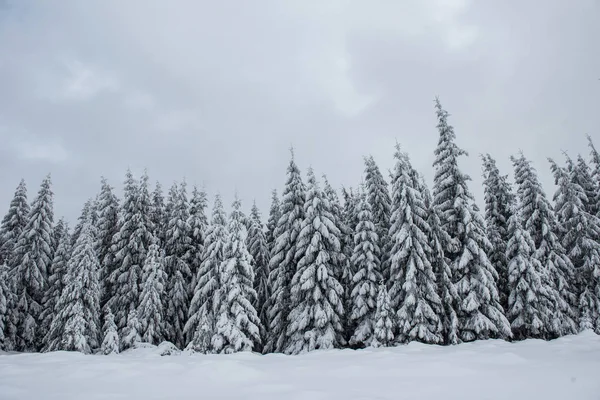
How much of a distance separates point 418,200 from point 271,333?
14.4 metres

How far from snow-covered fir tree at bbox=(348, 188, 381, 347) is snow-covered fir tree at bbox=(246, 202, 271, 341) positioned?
8647 mm

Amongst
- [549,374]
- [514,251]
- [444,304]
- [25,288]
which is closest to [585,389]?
[549,374]

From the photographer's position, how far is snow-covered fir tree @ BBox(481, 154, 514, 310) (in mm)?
26953

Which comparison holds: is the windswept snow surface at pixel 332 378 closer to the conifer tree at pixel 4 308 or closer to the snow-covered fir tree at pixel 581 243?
the snow-covered fir tree at pixel 581 243

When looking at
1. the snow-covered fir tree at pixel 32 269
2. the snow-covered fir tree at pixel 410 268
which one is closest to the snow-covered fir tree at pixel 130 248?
the snow-covered fir tree at pixel 32 269

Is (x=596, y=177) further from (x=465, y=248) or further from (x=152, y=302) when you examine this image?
(x=152, y=302)

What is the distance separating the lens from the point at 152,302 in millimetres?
28234

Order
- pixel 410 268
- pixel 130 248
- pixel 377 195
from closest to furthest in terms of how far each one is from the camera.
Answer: pixel 410 268 < pixel 377 195 < pixel 130 248

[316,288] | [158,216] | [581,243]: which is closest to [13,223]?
[158,216]

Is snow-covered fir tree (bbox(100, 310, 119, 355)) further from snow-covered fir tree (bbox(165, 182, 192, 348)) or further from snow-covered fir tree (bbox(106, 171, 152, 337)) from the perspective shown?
snow-covered fir tree (bbox(165, 182, 192, 348))

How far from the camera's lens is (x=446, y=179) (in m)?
25.0

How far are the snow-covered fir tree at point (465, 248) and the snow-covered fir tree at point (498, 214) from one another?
3838 millimetres

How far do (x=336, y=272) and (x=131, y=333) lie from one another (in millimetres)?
15906

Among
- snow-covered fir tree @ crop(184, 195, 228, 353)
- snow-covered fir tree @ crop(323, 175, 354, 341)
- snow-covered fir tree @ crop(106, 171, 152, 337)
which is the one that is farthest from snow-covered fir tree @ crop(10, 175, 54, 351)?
snow-covered fir tree @ crop(323, 175, 354, 341)
